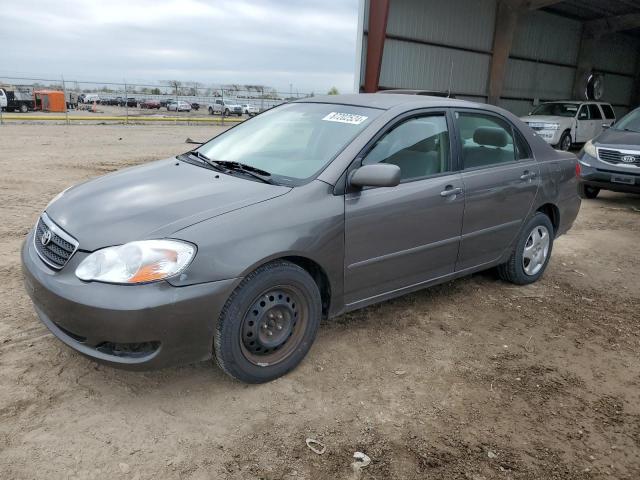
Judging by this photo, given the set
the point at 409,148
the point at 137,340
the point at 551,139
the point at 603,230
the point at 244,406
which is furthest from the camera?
the point at 551,139

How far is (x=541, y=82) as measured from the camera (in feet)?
73.5

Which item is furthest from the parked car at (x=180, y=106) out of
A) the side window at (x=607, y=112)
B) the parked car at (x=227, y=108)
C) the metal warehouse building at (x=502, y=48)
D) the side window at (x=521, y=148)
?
the side window at (x=521, y=148)

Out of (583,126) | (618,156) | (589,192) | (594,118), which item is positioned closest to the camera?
(618,156)

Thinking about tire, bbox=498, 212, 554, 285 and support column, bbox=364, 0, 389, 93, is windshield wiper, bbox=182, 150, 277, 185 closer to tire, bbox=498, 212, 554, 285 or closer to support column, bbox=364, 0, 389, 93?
tire, bbox=498, 212, 554, 285

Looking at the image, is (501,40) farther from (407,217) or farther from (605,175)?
(407,217)

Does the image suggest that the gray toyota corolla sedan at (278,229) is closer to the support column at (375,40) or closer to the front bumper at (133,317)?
the front bumper at (133,317)

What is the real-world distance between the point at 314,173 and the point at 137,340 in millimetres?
1393

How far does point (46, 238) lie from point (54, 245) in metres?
0.13

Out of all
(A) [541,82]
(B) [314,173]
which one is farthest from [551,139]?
(B) [314,173]

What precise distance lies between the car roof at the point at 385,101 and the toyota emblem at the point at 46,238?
6.98 feet

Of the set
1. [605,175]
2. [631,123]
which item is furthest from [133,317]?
[631,123]

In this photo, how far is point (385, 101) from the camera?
3.69 metres

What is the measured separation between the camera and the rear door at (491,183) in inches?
153

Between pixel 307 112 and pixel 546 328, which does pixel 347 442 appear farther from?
pixel 307 112
